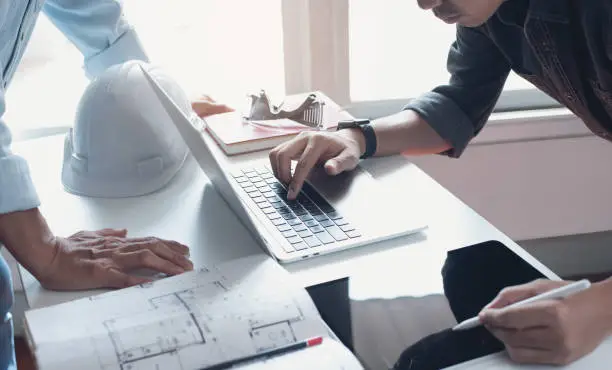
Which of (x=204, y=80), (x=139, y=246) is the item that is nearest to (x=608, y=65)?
(x=139, y=246)

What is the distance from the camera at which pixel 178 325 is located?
2.16 feet

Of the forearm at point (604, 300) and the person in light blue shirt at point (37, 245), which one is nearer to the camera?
the forearm at point (604, 300)

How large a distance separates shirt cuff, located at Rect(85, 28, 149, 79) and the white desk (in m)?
0.18

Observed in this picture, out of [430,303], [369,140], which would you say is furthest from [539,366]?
[369,140]

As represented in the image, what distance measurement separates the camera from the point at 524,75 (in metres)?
1.08

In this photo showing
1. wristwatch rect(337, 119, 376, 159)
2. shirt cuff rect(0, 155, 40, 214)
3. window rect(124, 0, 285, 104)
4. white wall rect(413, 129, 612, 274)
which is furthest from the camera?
white wall rect(413, 129, 612, 274)

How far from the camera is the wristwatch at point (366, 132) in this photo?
3.59 ft

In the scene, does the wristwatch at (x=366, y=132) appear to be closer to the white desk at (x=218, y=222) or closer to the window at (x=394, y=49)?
the white desk at (x=218, y=222)

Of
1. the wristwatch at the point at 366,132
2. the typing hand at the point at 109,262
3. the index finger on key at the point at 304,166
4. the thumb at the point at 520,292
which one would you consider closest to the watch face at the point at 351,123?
the wristwatch at the point at 366,132

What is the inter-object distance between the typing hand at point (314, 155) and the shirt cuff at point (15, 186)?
336 mm

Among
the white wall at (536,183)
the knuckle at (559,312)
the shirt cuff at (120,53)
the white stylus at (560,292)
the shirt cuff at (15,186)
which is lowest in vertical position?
the white wall at (536,183)

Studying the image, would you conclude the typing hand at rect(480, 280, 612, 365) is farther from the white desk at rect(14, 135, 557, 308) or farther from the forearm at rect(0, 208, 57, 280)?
the forearm at rect(0, 208, 57, 280)

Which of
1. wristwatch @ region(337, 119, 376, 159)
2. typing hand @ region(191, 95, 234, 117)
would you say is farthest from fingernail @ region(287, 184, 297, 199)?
typing hand @ region(191, 95, 234, 117)

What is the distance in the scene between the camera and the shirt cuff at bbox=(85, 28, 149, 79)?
1177mm
